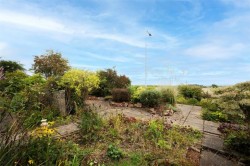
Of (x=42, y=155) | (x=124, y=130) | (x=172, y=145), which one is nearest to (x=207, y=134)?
(x=172, y=145)

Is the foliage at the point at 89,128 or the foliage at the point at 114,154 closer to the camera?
the foliage at the point at 114,154

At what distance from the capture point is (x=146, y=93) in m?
9.18

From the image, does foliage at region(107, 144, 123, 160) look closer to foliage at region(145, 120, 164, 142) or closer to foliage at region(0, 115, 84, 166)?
foliage at region(0, 115, 84, 166)

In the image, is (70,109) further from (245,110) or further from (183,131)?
(245,110)

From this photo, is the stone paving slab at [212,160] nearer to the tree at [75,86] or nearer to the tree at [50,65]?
the tree at [75,86]

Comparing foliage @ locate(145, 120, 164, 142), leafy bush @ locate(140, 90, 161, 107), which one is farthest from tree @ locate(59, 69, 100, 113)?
foliage @ locate(145, 120, 164, 142)

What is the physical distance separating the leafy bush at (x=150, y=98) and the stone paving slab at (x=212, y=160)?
4.16m

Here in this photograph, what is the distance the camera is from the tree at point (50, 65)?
14.7 m

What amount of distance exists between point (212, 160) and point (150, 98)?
4.57 meters

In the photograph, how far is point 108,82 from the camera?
11.5 meters

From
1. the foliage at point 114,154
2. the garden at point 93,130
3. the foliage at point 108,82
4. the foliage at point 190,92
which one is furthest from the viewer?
the foliage at point 190,92

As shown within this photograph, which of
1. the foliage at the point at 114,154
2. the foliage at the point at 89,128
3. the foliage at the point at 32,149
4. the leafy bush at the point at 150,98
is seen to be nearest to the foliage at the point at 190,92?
the leafy bush at the point at 150,98

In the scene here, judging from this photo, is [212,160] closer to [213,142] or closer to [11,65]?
[213,142]

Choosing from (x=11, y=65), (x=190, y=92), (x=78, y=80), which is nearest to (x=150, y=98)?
(x=78, y=80)
